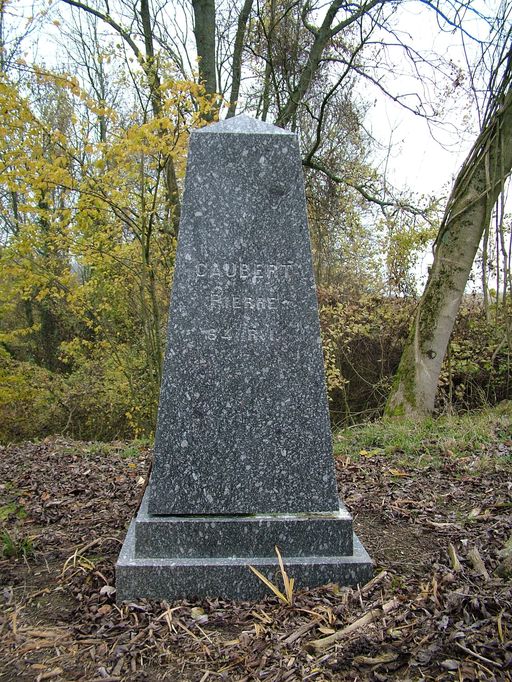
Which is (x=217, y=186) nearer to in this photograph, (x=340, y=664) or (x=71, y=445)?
(x=340, y=664)

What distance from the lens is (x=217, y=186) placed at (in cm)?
273

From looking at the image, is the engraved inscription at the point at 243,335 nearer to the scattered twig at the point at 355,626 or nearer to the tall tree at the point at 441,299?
the scattered twig at the point at 355,626

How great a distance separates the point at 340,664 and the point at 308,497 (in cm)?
81

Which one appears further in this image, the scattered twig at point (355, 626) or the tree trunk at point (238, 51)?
the tree trunk at point (238, 51)

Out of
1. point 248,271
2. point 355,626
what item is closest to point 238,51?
point 248,271

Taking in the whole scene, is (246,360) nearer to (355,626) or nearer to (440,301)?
(355,626)

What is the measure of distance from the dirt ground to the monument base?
0.07 meters

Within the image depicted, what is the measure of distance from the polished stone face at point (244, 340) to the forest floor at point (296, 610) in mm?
497

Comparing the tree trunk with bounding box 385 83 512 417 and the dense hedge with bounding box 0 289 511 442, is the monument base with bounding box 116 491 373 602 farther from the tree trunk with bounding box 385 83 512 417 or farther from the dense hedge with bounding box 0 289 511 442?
the dense hedge with bounding box 0 289 511 442

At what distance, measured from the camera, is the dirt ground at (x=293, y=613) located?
6.72 ft

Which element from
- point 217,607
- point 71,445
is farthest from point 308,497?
point 71,445

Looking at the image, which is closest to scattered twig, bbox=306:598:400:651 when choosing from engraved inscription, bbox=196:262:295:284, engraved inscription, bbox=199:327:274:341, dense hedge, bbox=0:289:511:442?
engraved inscription, bbox=199:327:274:341

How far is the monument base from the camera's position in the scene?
2588 millimetres

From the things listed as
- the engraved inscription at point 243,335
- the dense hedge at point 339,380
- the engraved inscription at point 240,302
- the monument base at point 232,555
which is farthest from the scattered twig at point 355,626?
the dense hedge at point 339,380
